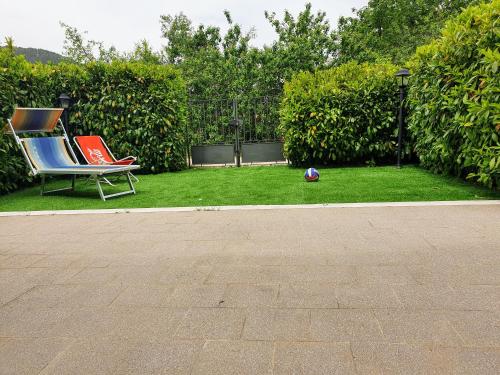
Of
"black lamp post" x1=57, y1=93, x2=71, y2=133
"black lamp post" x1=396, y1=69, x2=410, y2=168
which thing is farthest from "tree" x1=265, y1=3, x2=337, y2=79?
"black lamp post" x1=57, y1=93, x2=71, y2=133

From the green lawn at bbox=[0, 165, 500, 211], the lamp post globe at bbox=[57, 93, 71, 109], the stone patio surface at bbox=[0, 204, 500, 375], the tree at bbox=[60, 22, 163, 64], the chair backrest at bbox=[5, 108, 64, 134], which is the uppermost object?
the tree at bbox=[60, 22, 163, 64]

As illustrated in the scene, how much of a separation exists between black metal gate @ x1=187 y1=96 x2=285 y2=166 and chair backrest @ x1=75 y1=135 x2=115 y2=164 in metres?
3.28

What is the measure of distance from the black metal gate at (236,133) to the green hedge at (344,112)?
2.07 metres

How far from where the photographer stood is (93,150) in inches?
338

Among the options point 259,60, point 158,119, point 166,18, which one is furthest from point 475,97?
point 166,18

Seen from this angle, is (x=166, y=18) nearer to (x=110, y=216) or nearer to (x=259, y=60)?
(x=259, y=60)

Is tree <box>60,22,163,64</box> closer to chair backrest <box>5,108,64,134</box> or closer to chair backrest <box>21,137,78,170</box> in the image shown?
chair backrest <box>5,108,64,134</box>

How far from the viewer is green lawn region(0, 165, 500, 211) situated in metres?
6.02

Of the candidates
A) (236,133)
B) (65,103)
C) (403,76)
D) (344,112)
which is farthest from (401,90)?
(65,103)

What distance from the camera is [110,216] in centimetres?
539

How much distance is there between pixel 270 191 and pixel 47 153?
430 cm

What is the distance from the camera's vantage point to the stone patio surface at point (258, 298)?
1939 millimetres

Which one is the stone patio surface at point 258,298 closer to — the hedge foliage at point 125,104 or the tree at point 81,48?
the hedge foliage at point 125,104

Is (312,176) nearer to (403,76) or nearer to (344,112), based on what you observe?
(344,112)
